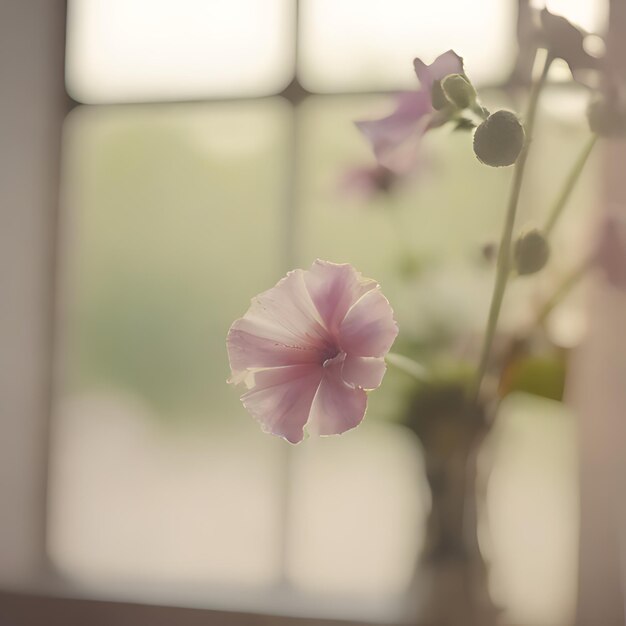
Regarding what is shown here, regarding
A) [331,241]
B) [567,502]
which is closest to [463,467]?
[567,502]

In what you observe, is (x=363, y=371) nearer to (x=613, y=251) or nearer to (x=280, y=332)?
(x=280, y=332)

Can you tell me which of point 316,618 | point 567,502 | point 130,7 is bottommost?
point 316,618

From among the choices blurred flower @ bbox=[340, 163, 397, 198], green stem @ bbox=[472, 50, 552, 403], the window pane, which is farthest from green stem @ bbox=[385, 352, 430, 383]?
the window pane

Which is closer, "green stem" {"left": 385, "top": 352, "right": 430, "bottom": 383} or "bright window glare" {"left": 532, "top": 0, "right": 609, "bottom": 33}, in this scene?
"green stem" {"left": 385, "top": 352, "right": 430, "bottom": 383}

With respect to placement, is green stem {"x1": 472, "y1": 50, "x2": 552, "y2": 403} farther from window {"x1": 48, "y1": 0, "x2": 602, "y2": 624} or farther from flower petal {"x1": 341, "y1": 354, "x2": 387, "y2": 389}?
window {"x1": 48, "y1": 0, "x2": 602, "y2": 624}

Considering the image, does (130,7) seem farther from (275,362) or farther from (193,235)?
(275,362)

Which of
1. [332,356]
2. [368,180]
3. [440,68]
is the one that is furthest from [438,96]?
[368,180]

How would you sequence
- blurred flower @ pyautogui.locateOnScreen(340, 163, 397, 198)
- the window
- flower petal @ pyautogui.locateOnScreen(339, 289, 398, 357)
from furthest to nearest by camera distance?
the window → blurred flower @ pyautogui.locateOnScreen(340, 163, 397, 198) → flower petal @ pyautogui.locateOnScreen(339, 289, 398, 357)
